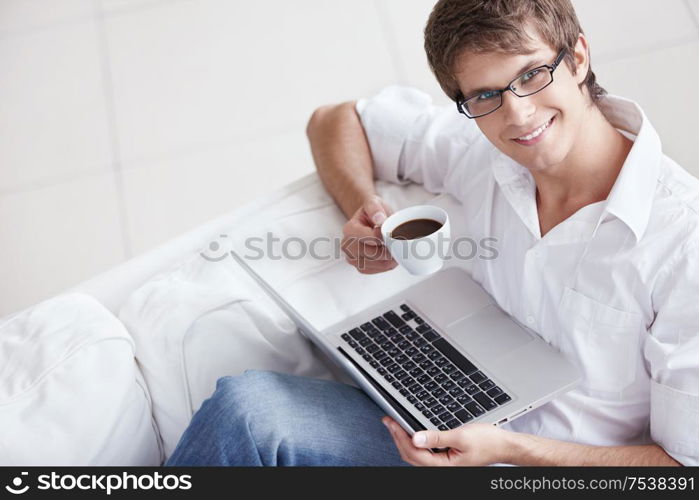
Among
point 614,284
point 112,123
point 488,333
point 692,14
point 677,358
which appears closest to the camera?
point 677,358

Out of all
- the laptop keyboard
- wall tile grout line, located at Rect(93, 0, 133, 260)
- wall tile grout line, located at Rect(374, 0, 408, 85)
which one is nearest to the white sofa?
the laptop keyboard

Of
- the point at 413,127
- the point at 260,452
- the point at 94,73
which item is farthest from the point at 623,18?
the point at 260,452

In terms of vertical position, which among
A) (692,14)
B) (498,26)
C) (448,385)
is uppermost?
(498,26)

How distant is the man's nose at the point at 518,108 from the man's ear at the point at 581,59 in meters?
0.12

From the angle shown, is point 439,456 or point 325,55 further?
point 325,55

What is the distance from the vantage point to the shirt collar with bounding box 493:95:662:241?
1452 mm

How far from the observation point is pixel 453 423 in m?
1.57

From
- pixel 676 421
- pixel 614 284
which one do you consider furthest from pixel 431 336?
pixel 676 421

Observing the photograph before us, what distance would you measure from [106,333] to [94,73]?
1966 millimetres

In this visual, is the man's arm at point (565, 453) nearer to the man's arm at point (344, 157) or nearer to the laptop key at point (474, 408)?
the laptop key at point (474, 408)

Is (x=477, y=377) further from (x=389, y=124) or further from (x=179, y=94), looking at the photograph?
(x=179, y=94)

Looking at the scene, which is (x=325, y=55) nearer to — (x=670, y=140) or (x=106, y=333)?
(x=670, y=140)

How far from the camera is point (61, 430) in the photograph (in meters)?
1.62

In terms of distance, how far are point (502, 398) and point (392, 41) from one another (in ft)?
6.50
